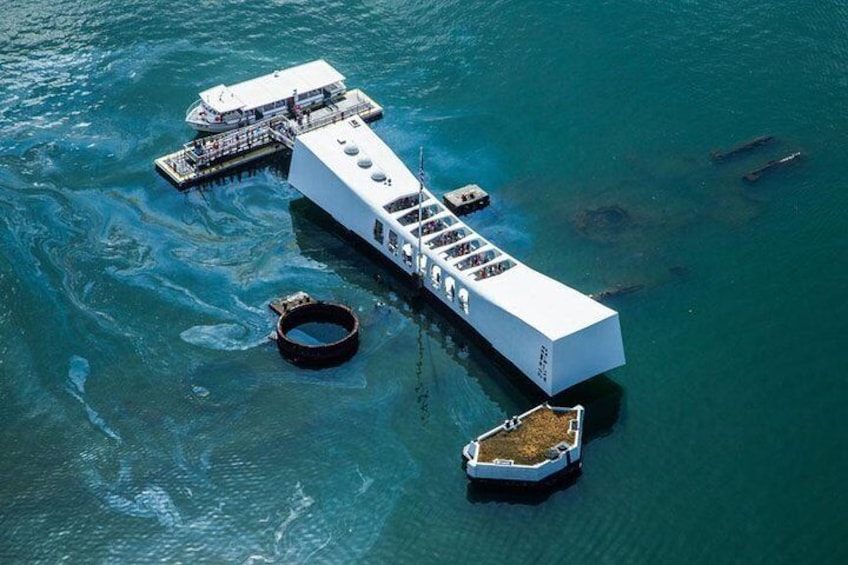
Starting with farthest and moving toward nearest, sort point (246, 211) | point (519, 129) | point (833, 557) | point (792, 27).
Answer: point (792, 27) → point (519, 129) → point (246, 211) → point (833, 557)

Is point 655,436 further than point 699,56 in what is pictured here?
No

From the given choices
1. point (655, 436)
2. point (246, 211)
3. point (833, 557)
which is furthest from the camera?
point (246, 211)

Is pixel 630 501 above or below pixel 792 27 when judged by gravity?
below

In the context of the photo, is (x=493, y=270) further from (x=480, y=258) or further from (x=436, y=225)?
(x=436, y=225)

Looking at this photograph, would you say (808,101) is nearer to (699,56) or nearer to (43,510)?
(699,56)

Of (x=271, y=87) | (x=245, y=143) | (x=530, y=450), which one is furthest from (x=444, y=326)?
(x=271, y=87)

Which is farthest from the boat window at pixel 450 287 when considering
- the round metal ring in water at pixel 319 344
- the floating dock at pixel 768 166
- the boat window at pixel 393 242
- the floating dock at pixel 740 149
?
the floating dock at pixel 740 149

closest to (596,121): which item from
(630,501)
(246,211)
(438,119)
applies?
(438,119)
